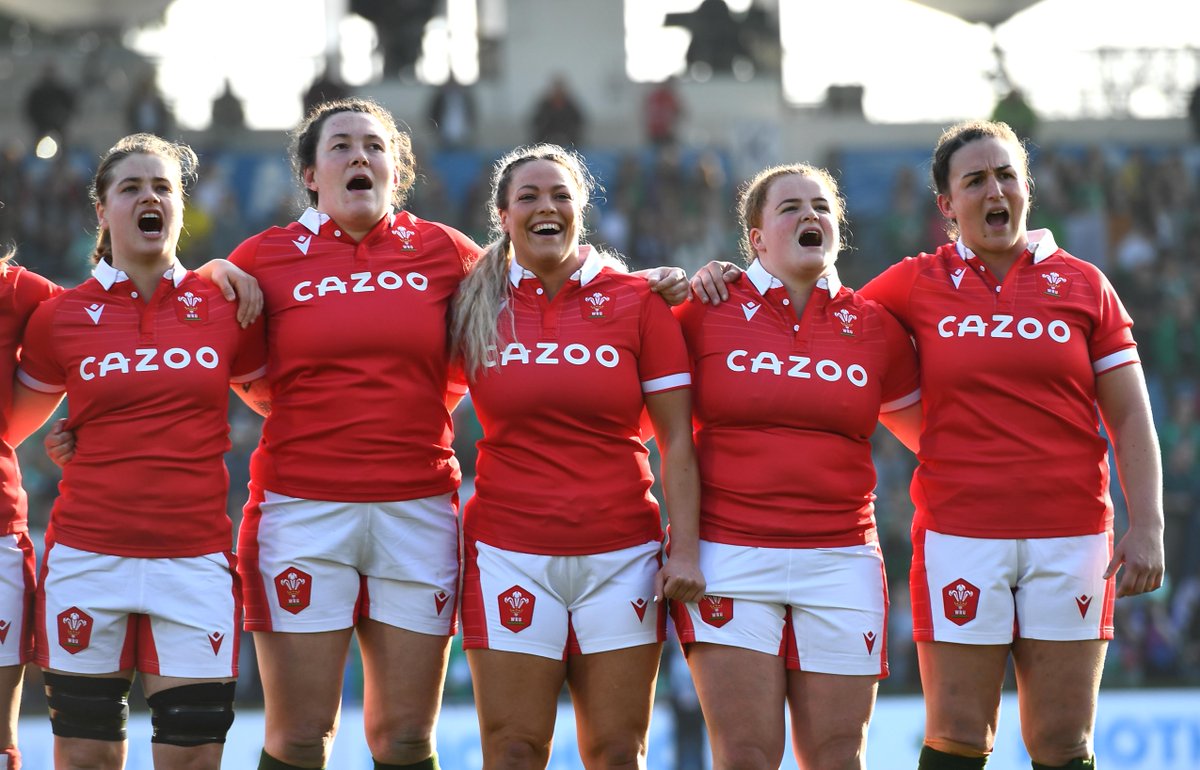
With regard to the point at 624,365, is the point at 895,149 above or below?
above

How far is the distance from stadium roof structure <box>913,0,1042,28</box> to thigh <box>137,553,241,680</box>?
1781 cm

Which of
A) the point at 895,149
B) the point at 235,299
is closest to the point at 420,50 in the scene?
the point at 895,149

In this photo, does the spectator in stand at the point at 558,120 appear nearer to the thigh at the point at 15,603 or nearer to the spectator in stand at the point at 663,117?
the spectator in stand at the point at 663,117

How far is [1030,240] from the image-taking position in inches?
188

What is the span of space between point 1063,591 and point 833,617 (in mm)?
716

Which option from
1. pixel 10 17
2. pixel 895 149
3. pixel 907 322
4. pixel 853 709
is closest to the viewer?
pixel 853 709

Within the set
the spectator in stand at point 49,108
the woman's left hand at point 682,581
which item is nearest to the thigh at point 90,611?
the woman's left hand at point 682,581

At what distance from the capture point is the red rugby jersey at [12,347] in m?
4.50

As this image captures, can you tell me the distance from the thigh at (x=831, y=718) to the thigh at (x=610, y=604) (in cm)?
48

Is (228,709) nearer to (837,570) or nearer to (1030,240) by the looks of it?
(837,570)

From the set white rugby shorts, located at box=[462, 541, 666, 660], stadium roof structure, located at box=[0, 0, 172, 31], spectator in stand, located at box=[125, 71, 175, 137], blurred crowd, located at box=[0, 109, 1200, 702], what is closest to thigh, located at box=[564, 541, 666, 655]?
white rugby shorts, located at box=[462, 541, 666, 660]

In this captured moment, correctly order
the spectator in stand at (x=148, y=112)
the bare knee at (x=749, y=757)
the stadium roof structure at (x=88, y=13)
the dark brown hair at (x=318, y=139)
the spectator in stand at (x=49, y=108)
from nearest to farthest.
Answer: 1. the bare knee at (x=749, y=757)
2. the dark brown hair at (x=318, y=139)
3. the spectator in stand at (x=49, y=108)
4. the spectator in stand at (x=148, y=112)
5. the stadium roof structure at (x=88, y=13)

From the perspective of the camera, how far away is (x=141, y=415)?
4375 mm

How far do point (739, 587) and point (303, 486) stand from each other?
4.44ft
